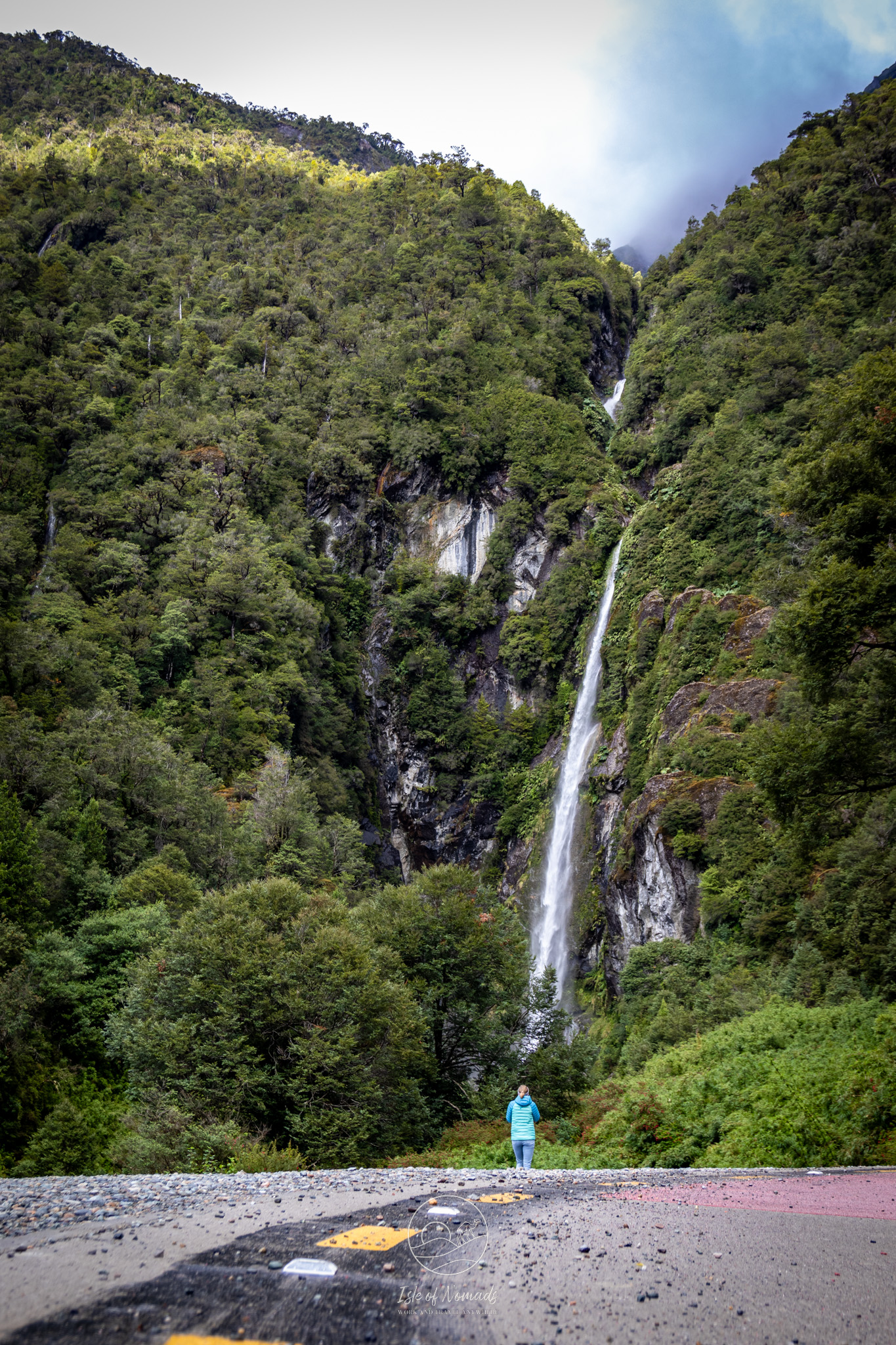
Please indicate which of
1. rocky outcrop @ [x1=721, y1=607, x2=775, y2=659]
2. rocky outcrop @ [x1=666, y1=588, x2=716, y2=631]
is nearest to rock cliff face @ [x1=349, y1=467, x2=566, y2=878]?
rocky outcrop @ [x1=666, y1=588, x2=716, y2=631]

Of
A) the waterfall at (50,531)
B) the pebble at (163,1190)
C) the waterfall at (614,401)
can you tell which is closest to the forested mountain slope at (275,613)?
the waterfall at (50,531)

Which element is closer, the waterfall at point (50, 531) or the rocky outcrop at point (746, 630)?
the rocky outcrop at point (746, 630)

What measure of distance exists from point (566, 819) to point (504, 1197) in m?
35.9

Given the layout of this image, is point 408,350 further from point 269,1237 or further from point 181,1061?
point 269,1237

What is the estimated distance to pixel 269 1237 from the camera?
15.5 ft

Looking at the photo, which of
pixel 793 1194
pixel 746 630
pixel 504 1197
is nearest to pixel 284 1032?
pixel 504 1197

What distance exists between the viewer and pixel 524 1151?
10.1 m

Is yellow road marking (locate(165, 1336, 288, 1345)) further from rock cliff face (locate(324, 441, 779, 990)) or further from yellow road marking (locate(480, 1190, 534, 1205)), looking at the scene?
rock cliff face (locate(324, 441, 779, 990))

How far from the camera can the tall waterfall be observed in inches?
1479

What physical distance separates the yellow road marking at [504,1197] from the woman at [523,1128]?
329 cm

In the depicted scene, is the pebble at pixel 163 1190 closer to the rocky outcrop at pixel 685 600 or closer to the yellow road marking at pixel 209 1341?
the yellow road marking at pixel 209 1341

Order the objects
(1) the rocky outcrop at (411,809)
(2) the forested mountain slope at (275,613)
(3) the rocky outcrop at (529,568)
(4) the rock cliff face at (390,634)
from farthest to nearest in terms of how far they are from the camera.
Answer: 1. (3) the rocky outcrop at (529,568)
2. (4) the rock cliff face at (390,634)
3. (1) the rocky outcrop at (411,809)
4. (2) the forested mountain slope at (275,613)

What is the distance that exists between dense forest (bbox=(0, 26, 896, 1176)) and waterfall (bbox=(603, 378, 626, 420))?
A: 2.34 meters

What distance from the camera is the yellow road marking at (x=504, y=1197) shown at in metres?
6.17
